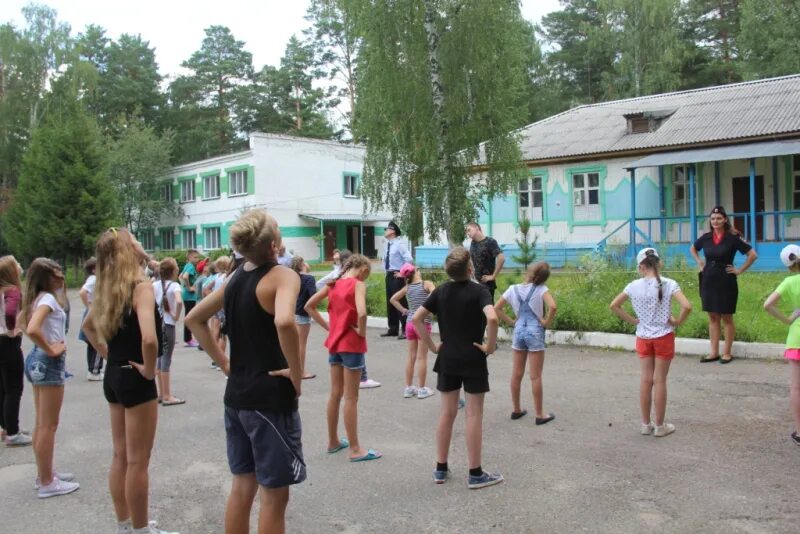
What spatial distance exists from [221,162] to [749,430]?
38.2m

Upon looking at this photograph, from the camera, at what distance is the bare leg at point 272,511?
336 cm

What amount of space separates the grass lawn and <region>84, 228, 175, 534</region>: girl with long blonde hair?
8.46m

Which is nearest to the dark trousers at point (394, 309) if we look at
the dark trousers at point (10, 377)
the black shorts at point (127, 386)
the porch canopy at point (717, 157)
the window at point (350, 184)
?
the dark trousers at point (10, 377)

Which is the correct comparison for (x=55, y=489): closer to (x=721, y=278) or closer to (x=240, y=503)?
(x=240, y=503)

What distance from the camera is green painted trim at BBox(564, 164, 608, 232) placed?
23938 mm

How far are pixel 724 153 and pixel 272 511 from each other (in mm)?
19864

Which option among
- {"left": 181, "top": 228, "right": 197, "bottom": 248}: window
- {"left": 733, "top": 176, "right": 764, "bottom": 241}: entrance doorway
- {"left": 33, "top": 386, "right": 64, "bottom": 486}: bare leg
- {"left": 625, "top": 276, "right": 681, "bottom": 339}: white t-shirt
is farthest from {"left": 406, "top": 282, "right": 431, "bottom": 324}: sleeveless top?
{"left": 181, "top": 228, "right": 197, "bottom": 248}: window

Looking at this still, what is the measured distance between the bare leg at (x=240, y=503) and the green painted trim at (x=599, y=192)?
72.5 ft

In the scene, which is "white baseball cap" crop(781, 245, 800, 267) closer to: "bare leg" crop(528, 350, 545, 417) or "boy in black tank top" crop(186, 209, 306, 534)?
"bare leg" crop(528, 350, 545, 417)

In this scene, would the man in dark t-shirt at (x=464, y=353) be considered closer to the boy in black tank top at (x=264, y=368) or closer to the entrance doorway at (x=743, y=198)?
the boy in black tank top at (x=264, y=368)

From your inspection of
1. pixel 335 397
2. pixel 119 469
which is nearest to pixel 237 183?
pixel 335 397

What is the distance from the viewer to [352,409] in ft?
19.0

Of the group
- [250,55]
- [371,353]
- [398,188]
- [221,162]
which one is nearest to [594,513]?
[371,353]

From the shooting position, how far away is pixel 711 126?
22.1m
